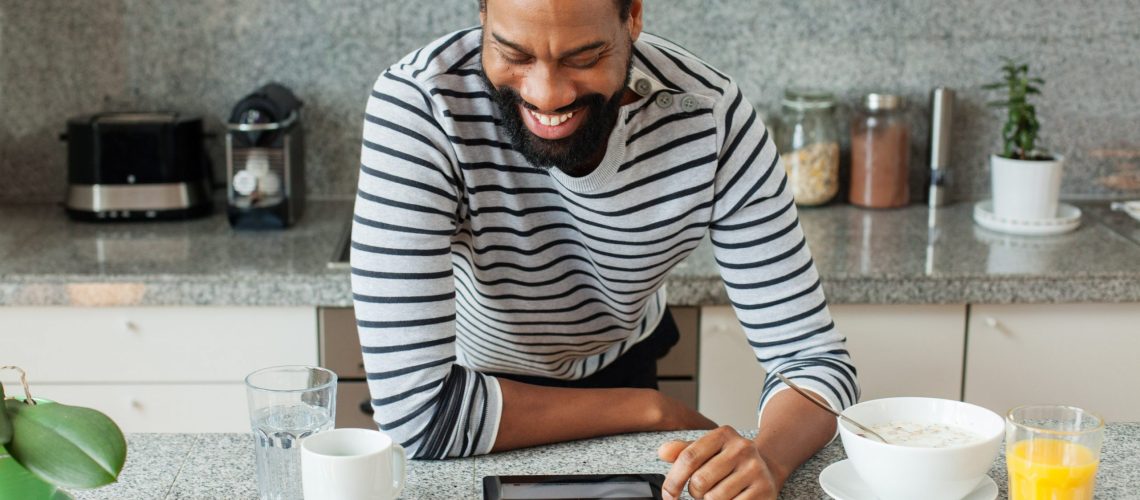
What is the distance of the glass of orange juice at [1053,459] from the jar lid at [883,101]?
54.5 inches

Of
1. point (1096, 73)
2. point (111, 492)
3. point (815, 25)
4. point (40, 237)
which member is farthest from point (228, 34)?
point (1096, 73)

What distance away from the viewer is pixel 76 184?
2.26 m

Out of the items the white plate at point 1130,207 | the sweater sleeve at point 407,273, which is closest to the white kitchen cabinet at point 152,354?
the sweater sleeve at point 407,273

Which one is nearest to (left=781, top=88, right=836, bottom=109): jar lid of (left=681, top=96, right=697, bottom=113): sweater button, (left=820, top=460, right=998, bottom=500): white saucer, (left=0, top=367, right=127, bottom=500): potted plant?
(left=681, top=96, right=697, bottom=113): sweater button

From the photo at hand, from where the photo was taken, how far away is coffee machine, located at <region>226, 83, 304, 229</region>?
2168mm

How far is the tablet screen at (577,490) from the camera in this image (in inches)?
41.0

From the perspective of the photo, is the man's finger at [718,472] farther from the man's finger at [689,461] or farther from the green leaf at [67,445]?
the green leaf at [67,445]

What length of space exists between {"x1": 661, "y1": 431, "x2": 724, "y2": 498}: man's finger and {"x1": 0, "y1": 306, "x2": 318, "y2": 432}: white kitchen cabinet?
3.29 ft

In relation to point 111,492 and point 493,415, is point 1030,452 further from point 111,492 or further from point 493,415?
point 111,492

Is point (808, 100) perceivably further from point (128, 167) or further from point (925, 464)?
point (925, 464)

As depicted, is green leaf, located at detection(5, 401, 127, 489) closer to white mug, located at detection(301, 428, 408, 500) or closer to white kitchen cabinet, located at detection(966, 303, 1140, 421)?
white mug, located at detection(301, 428, 408, 500)

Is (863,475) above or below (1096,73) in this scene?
below

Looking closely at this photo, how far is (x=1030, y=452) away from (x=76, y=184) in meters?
1.82

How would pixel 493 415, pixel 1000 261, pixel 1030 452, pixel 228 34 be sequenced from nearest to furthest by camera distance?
pixel 1030 452, pixel 493 415, pixel 1000 261, pixel 228 34
